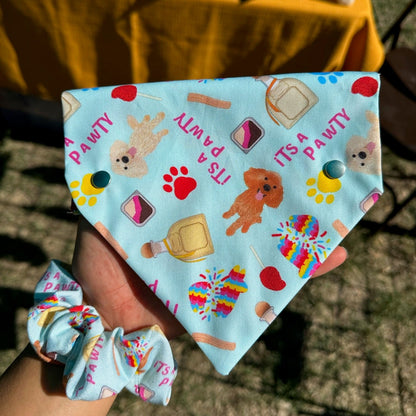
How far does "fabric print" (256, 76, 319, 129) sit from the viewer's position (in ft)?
2.47

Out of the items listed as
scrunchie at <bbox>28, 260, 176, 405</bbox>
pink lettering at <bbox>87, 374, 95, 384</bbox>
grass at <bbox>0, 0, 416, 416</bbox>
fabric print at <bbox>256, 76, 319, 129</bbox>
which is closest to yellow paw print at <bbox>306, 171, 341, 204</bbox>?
fabric print at <bbox>256, 76, 319, 129</bbox>

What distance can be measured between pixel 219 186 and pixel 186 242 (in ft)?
0.43

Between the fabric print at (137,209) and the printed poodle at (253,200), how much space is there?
0.16 meters

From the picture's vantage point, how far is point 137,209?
771 mm

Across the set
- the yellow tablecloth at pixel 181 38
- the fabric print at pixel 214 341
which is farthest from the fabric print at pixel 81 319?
the yellow tablecloth at pixel 181 38

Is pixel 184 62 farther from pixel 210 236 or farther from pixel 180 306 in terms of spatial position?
pixel 180 306

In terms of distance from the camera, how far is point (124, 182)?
0.77 metres

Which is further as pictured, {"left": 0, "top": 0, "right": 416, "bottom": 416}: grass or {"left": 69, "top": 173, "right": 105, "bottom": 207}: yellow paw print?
{"left": 0, "top": 0, "right": 416, "bottom": 416}: grass

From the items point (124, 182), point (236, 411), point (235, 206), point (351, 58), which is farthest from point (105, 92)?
point (236, 411)

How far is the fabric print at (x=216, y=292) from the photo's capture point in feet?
2.54

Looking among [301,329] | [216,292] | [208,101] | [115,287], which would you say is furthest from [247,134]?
[301,329]

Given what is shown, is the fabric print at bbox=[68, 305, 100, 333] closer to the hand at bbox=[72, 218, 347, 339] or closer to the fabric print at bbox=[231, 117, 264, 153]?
the hand at bbox=[72, 218, 347, 339]

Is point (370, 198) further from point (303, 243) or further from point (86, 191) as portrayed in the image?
point (86, 191)

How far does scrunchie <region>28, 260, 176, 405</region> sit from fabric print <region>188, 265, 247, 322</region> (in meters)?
0.14
